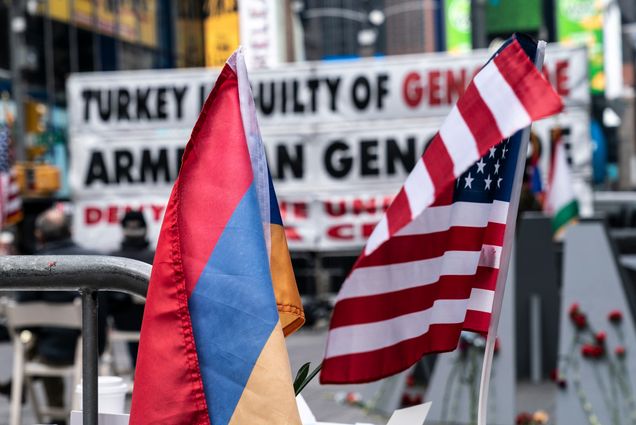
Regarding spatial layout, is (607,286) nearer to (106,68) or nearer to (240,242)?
(240,242)

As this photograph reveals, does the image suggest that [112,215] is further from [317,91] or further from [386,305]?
[386,305]

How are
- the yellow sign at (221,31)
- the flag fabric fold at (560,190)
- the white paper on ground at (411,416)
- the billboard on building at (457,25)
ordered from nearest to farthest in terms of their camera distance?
the white paper on ground at (411,416) < the flag fabric fold at (560,190) < the yellow sign at (221,31) < the billboard on building at (457,25)

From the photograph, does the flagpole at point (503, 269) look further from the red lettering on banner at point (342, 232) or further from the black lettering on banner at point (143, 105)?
the black lettering on banner at point (143, 105)

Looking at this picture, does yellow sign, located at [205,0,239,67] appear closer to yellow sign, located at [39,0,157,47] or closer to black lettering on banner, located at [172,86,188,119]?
yellow sign, located at [39,0,157,47]

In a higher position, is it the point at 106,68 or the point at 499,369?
the point at 106,68

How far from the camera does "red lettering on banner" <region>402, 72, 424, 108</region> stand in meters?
13.2

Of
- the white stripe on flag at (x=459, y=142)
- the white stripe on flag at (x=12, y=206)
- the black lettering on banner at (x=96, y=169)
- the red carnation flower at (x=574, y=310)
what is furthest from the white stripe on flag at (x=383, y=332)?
the white stripe on flag at (x=12, y=206)

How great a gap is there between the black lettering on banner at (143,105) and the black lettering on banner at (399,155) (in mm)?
2826

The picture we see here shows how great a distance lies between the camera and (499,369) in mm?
8180

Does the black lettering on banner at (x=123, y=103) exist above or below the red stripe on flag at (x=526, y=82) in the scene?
above

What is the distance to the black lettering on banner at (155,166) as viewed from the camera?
44.9 ft

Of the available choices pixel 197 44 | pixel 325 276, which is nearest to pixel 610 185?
pixel 197 44

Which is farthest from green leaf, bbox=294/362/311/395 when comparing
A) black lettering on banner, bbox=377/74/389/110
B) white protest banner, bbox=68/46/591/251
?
black lettering on banner, bbox=377/74/389/110

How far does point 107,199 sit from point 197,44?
30097 mm
